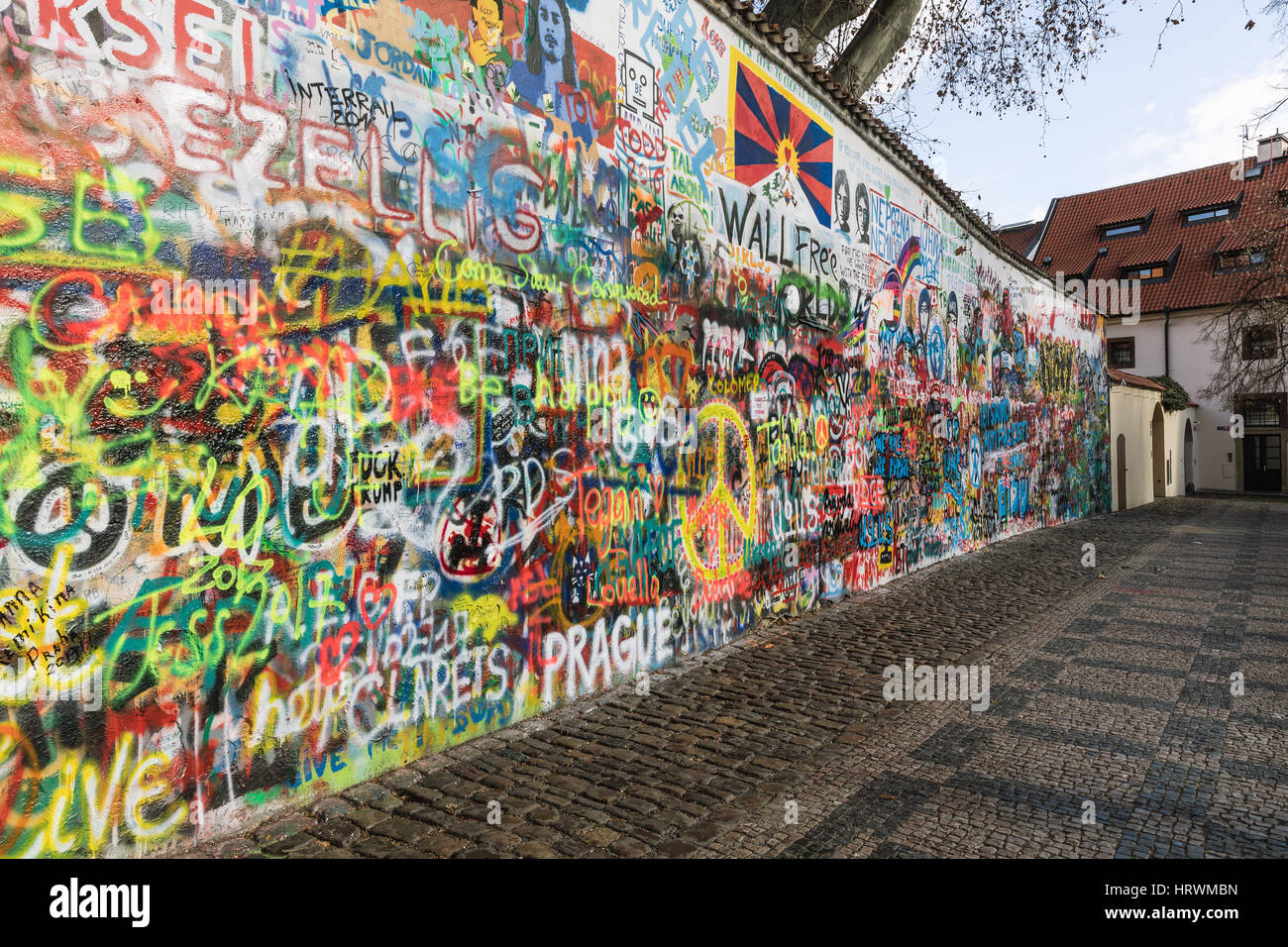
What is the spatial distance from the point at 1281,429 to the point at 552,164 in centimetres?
3743

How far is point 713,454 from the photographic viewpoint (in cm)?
695

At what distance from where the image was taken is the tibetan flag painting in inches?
287

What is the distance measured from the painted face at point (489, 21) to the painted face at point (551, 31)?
360 millimetres

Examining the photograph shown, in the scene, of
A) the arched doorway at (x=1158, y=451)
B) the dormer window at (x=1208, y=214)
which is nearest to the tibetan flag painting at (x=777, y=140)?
the arched doorway at (x=1158, y=451)

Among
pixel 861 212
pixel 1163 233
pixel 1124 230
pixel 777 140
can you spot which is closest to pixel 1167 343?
pixel 1163 233

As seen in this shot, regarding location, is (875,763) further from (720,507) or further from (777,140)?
(777,140)

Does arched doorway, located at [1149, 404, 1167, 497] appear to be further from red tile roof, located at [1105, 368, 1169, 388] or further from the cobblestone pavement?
the cobblestone pavement

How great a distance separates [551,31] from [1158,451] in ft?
99.2

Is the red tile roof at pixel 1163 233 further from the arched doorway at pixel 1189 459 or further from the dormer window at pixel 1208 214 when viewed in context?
the arched doorway at pixel 1189 459

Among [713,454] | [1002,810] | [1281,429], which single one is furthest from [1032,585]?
[1281,429]

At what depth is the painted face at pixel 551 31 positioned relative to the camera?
5164mm

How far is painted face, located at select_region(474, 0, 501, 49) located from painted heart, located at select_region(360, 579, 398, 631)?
10.3 ft
